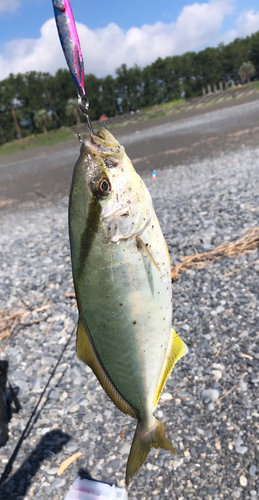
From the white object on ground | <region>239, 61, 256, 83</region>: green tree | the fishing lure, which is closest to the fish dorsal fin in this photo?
the fishing lure

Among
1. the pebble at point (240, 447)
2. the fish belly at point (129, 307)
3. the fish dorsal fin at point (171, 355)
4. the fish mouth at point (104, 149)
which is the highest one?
the fish mouth at point (104, 149)

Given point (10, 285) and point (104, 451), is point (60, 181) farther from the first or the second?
point (104, 451)

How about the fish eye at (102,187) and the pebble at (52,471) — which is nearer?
the fish eye at (102,187)

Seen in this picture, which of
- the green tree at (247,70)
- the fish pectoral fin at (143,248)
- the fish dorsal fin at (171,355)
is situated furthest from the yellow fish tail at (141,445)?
the green tree at (247,70)

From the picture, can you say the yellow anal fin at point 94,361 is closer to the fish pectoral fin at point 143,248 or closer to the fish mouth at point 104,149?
the fish pectoral fin at point 143,248

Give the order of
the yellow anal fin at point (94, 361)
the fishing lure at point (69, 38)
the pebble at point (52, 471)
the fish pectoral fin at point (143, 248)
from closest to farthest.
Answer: the fishing lure at point (69, 38) < the fish pectoral fin at point (143, 248) < the yellow anal fin at point (94, 361) < the pebble at point (52, 471)

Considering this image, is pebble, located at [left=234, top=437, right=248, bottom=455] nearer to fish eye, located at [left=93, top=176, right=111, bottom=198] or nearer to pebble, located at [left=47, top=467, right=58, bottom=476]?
pebble, located at [left=47, top=467, right=58, bottom=476]

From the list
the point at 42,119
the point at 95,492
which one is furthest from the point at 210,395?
the point at 42,119
